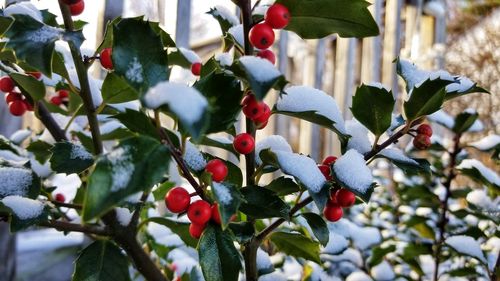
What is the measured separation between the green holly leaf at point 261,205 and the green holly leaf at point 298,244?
16cm

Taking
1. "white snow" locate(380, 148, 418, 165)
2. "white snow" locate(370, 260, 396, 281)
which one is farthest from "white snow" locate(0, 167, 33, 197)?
"white snow" locate(370, 260, 396, 281)

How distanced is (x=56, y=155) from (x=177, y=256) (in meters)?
0.53

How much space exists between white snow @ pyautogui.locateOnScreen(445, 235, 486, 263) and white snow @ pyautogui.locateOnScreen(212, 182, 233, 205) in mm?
634

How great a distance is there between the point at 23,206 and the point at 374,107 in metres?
0.41

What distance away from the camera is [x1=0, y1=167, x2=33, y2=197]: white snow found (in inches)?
21.7

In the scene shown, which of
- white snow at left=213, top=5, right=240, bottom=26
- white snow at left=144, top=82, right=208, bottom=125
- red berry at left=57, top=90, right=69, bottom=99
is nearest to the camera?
white snow at left=144, top=82, right=208, bottom=125

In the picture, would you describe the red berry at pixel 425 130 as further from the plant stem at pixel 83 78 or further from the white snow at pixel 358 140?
the plant stem at pixel 83 78

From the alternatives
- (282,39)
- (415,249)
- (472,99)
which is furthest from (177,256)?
(472,99)

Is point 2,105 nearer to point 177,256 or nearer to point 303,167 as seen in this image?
point 177,256

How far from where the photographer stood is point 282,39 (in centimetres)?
191

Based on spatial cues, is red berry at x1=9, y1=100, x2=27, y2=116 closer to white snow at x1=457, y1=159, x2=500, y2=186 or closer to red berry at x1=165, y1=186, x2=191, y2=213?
red berry at x1=165, y1=186, x2=191, y2=213

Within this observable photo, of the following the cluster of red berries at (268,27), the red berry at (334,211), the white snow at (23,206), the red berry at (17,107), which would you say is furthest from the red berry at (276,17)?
the red berry at (17,107)

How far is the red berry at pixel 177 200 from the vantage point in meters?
0.46

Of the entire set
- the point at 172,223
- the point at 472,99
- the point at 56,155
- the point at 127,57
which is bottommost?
the point at 472,99
